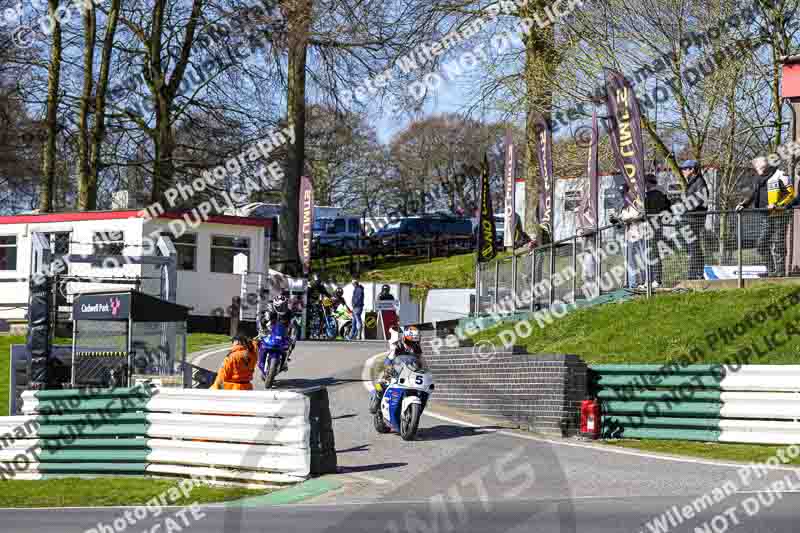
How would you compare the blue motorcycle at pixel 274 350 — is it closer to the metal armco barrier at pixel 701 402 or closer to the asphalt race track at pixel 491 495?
the asphalt race track at pixel 491 495

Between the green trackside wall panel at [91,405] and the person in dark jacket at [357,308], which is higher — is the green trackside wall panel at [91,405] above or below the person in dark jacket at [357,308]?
below

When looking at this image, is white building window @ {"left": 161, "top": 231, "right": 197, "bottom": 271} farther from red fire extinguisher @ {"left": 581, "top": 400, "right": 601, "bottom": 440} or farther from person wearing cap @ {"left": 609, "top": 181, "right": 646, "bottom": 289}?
red fire extinguisher @ {"left": 581, "top": 400, "right": 601, "bottom": 440}

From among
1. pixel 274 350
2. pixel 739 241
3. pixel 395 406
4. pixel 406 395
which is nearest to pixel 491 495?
pixel 406 395

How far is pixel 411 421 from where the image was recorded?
15.4m

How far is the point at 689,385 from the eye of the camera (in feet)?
49.2

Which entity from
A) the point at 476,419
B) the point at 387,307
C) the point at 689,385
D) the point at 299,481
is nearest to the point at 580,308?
the point at 476,419

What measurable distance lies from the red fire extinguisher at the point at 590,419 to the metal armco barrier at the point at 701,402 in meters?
0.23

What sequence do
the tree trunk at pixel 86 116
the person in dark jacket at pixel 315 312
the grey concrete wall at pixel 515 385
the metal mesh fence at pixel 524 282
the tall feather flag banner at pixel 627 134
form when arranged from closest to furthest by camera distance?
the grey concrete wall at pixel 515 385 → the tall feather flag banner at pixel 627 134 → the metal mesh fence at pixel 524 282 → the person in dark jacket at pixel 315 312 → the tree trunk at pixel 86 116

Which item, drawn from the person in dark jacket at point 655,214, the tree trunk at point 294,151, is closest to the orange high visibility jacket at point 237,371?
the person in dark jacket at point 655,214

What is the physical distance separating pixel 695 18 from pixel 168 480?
55.2 feet

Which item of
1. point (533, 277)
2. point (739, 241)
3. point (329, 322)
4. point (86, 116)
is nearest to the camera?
point (739, 241)

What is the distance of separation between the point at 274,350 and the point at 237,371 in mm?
→ 4375

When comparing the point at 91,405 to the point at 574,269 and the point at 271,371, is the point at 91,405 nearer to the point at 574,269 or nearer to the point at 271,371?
the point at 271,371

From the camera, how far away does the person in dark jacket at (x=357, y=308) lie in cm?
3344
